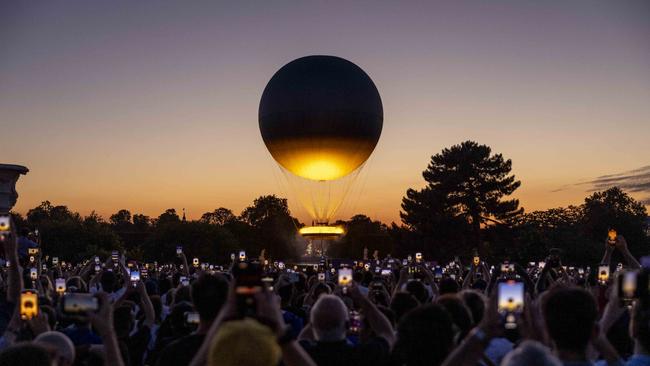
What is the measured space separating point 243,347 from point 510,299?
6.90 ft

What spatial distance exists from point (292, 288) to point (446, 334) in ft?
22.2

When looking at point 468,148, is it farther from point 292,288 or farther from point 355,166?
point 292,288

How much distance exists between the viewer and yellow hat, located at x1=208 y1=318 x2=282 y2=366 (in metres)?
3.55

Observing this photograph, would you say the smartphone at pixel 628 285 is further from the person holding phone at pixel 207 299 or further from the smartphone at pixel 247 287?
the smartphone at pixel 247 287

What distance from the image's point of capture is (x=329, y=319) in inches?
225

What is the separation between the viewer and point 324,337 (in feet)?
19.0

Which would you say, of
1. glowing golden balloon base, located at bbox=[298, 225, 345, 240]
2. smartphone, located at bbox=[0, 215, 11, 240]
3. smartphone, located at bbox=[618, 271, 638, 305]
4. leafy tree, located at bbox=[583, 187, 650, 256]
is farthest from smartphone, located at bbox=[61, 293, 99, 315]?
leafy tree, located at bbox=[583, 187, 650, 256]

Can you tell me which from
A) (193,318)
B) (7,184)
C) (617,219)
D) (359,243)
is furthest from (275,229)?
(193,318)

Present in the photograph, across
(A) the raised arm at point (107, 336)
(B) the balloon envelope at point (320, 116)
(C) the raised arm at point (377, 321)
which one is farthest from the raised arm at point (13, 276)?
(B) the balloon envelope at point (320, 116)

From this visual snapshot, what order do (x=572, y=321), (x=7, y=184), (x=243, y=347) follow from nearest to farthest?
(x=243, y=347)
(x=572, y=321)
(x=7, y=184)

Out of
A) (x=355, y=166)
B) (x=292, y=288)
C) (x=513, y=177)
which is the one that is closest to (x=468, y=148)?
(x=513, y=177)

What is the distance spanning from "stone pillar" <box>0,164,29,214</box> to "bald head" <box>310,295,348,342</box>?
84.6 ft

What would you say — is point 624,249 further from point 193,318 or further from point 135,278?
point 135,278

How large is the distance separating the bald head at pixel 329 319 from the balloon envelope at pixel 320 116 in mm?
31710
